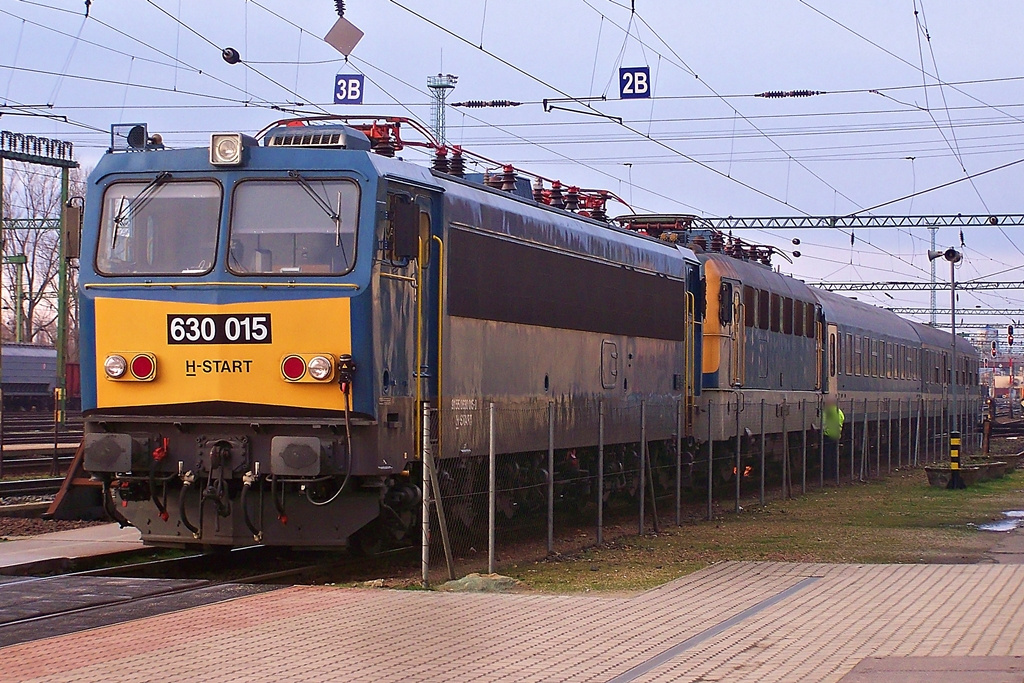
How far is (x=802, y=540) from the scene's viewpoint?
1759cm

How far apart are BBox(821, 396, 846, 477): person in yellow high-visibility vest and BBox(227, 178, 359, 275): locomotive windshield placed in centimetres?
1959

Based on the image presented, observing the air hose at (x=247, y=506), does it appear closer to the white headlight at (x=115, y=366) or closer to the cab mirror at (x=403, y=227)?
the white headlight at (x=115, y=366)

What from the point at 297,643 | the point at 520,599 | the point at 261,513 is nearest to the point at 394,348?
the point at 261,513

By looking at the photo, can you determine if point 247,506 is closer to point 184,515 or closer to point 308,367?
point 184,515

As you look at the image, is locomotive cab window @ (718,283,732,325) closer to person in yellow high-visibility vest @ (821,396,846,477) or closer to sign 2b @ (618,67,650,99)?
sign 2b @ (618,67,650,99)

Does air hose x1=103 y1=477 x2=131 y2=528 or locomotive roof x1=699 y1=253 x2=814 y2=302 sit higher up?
locomotive roof x1=699 y1=253 x2=814 y2=302

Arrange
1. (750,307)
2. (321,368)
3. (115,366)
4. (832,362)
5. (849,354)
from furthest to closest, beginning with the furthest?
(849,354), (832,362), (750,307), (115,366), (321,368)

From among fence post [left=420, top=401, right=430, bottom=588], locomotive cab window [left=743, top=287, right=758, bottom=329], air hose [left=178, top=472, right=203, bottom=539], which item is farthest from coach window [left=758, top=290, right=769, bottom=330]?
air hose [left=178, top=472, right=203, bottom=539]

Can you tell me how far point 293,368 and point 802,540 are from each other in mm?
7782

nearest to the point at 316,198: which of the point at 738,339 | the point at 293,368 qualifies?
the point at 293,368

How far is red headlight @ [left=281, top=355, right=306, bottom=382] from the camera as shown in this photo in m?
12.6

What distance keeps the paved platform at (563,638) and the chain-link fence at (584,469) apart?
6.60ft

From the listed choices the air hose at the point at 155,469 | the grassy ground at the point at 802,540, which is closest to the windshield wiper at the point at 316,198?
the air hose at the point at 155,469

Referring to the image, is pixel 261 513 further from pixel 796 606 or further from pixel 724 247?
pixel 724 247
